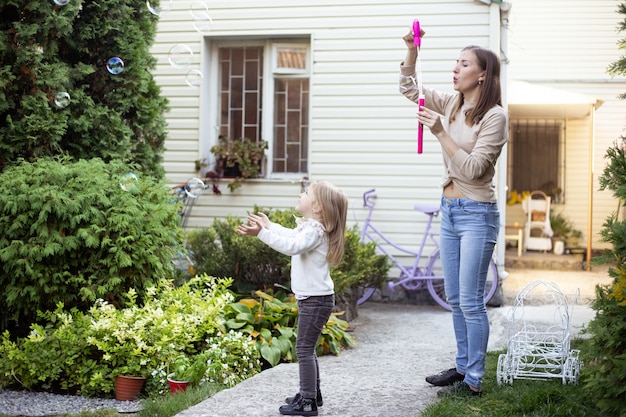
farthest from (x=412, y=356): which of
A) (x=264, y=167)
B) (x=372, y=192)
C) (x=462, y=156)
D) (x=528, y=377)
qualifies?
(x=264, y=167)

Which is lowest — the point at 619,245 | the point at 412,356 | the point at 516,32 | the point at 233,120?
the point at 412,356

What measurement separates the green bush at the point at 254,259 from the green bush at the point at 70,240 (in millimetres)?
1693

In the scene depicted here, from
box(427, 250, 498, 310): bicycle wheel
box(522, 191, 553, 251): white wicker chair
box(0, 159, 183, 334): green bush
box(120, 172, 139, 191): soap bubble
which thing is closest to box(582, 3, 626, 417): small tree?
box(0, 159, 183, 334): green bush

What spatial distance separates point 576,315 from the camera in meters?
8.24

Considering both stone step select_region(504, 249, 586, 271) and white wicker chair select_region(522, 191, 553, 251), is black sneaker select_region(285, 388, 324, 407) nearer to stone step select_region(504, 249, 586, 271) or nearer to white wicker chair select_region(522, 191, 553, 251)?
stone step select_region(504, 249, 586, 271)

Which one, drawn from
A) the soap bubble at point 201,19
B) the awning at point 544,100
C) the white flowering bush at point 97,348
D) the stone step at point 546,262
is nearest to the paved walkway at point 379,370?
the white flowering bush at point 97,348

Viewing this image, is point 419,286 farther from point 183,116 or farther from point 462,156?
point 462,156

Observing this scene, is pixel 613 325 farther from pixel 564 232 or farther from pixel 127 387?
pixel 564 232

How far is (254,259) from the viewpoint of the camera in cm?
771

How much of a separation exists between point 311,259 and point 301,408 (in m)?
0.82

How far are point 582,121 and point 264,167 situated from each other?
7846 millimetres

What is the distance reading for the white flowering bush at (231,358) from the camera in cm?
531

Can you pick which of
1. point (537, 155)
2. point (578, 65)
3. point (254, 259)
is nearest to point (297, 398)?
point (254, 259)

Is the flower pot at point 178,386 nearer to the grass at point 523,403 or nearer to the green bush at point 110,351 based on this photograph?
the green bush at point 110,351
